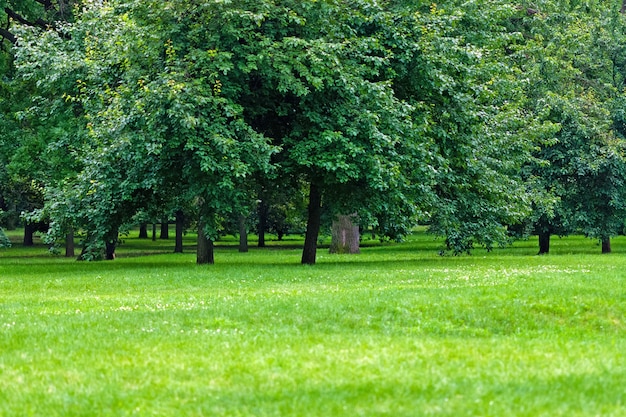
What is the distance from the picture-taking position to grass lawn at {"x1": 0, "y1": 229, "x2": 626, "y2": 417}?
772 cm

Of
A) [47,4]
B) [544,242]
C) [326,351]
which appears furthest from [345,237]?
[326,351]

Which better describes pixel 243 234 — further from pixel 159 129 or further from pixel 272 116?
pixel 159 129

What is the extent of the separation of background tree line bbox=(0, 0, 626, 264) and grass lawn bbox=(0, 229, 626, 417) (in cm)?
674

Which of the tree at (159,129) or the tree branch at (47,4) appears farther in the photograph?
the tree branch at (47,4)

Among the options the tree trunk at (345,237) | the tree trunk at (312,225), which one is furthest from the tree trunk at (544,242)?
the tree trunk at (312,225)

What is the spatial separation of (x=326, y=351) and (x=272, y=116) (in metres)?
16.6

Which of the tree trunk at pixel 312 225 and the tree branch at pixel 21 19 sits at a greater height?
the tree branch at pixel 21 19

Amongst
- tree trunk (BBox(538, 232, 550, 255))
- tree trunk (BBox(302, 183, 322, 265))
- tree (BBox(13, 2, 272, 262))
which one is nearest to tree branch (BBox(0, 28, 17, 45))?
tree (BBox(13, 2, 272, 262))

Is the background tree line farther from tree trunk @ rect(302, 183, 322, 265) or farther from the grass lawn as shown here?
the grass lawn

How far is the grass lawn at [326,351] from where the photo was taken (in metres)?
7.72

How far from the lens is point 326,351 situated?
32.7 feet

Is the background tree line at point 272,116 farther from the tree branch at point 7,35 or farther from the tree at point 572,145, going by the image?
the tree at point 572,145

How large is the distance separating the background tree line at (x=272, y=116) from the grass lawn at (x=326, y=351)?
6.74m

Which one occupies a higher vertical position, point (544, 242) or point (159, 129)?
point (159, 129)
